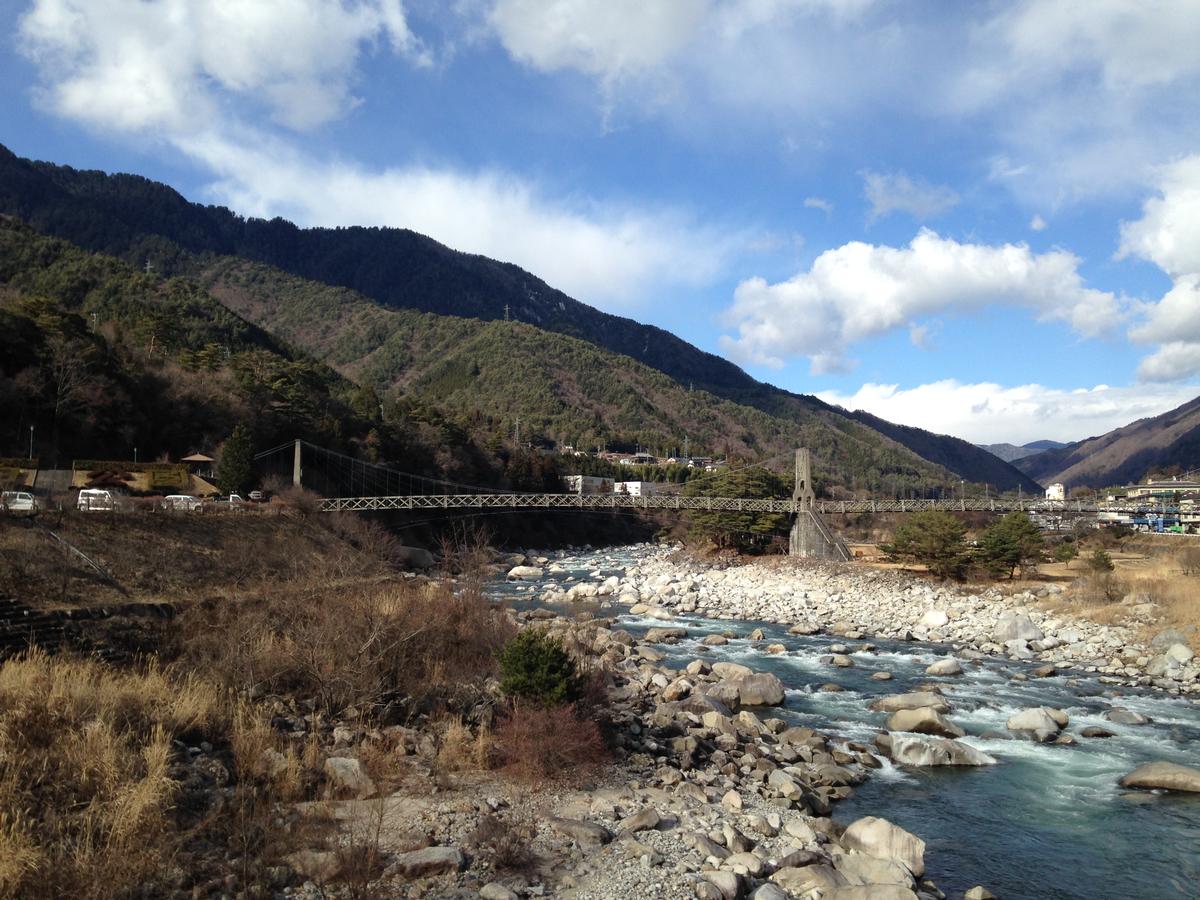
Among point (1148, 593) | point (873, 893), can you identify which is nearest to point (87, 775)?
point (873, 893)

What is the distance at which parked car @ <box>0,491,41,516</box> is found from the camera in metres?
18.2

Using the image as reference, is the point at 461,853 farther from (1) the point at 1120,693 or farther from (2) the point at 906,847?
(1) the point at 1120,693

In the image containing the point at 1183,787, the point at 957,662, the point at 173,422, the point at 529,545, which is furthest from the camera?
the point at 529,545

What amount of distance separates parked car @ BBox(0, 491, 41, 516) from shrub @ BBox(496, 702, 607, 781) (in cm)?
1550

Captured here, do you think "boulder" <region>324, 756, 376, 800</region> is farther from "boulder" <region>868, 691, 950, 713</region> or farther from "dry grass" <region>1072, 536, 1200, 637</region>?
"dry grass" <region>1072, 536, 1200, 637</region>

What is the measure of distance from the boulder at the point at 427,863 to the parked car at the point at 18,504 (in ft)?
56.1

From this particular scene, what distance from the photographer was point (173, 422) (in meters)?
41.9

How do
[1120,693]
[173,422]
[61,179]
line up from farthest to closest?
[61,179] < [173,422] < [1120,693]

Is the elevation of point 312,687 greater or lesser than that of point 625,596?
greater

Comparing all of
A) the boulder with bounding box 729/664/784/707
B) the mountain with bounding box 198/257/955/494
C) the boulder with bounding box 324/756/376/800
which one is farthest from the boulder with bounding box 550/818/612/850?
the mountain with bounding box 198/257/955/494

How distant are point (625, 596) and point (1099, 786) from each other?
22.4 meters

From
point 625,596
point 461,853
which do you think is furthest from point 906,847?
point 625,596

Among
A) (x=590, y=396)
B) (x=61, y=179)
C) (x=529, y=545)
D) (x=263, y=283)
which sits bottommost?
(x=529, y=545)

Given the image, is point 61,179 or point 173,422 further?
point 61,179
